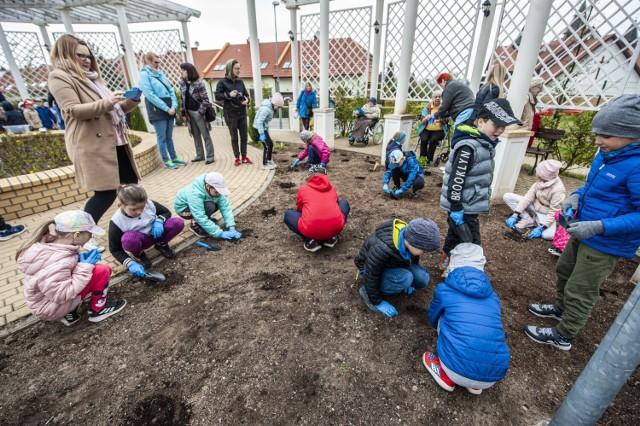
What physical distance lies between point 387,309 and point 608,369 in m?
1.27

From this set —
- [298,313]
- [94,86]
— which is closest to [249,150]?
[94,86]

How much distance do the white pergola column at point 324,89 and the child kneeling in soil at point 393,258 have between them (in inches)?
215

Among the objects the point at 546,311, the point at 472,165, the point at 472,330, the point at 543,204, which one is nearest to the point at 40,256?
the point at 472,330

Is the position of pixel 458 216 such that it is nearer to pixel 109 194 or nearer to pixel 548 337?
pixel 548 337

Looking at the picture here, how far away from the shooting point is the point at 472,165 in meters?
2.14

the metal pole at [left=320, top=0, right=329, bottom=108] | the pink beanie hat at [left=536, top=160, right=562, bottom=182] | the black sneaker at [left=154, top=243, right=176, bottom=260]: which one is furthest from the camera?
the metal pole at [left=320, top=0, right=329, bottom=108]

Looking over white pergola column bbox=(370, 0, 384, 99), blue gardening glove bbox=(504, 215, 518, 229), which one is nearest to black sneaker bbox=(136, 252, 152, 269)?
blue gardening glove bbox=(504, 215, 518, 229)

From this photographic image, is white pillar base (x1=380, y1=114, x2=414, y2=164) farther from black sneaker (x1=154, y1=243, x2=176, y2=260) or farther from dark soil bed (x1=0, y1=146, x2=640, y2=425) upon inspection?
black sneaker (x1=154, y1=243, x2=176, y2=260)

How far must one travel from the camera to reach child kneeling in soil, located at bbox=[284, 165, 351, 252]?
2713 millimetres

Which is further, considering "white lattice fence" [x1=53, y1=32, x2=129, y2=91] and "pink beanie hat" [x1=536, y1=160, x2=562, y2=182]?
"white lattice fence" [x1=53, y1=32, x2=129, y2=91]

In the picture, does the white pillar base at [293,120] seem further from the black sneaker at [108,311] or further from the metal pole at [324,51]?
the black sneaker at [108,311]

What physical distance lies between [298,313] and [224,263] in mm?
1066

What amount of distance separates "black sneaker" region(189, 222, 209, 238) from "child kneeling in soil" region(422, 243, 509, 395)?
8.54 feet

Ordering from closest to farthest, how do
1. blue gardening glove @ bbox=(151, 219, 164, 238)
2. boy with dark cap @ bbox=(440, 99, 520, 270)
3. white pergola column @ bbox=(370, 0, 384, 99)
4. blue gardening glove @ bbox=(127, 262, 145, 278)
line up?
boy with dark cap @ bbox=(440, 99, 520, 270), blue gardening glove @ bbox=(127, 262, 145, 278), blue gardening glove @ bbox=(151, 219, 164, 238), white pergola column @ bbox=(370, 0, 384, 99)
